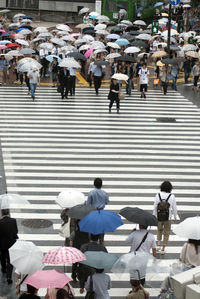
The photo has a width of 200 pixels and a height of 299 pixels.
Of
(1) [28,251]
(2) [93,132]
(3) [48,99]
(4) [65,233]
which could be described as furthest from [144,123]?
(1) [28,251]

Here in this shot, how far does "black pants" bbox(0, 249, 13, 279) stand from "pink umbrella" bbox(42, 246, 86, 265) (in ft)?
6.95

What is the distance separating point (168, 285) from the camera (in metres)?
8.29

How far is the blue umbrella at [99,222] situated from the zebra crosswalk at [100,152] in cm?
128

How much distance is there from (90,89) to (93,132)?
745cm

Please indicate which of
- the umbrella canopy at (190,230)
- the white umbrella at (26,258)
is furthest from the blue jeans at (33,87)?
the white umbrella at (26,258)

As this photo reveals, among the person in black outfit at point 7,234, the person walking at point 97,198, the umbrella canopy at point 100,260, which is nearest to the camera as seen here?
the umbrella canopy at point 100,260

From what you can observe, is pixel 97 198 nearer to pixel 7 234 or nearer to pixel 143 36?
pixel 7 234

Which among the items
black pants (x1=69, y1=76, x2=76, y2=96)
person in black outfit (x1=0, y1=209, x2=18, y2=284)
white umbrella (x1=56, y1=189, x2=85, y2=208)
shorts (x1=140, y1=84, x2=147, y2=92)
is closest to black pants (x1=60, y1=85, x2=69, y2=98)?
black pants (x1=69, y1=76, x2=76, y2=96)

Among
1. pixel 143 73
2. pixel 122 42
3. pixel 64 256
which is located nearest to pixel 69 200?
pixel 64 256

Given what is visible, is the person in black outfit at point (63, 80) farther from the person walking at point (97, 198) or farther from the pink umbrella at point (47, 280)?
the pink umbrella at point (47, 280)

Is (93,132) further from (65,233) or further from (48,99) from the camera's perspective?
(65,233)

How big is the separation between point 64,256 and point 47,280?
2.99ft

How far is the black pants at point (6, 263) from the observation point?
10727 millimetres

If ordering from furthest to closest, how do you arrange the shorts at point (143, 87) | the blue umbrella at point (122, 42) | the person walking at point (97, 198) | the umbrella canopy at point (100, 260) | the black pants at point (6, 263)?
the blue umbrella at point (122, 42) → the shorts at point (143, 87) → the person walking at point (97, 198) → the black pants at point (6, 263) → the umbrella canopy at point (100, 260)
